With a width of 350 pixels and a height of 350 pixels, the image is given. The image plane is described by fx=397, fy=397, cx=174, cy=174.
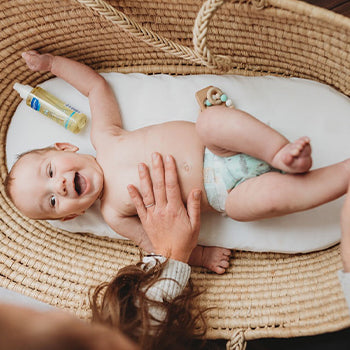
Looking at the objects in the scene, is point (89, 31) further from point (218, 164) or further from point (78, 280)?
point (78, 280)

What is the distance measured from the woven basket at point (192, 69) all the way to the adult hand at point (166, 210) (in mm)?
185

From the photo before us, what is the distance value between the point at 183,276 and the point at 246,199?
0.93 ft

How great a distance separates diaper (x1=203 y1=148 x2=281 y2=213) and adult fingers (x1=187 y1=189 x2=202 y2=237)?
0.15ft

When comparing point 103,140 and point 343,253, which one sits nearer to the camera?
point 343,253

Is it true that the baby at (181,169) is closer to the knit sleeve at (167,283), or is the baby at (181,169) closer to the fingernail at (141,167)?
the fingernail at (141,167)

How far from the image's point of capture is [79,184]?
44.4 inches

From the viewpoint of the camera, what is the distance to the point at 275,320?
1.04m

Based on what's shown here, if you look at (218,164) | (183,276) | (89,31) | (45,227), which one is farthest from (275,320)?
(89,31)

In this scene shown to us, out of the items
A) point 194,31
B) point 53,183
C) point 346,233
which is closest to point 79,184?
point 53,183

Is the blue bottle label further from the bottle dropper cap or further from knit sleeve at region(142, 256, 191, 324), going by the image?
knit sleeve at region(142, 256, 191, 324)

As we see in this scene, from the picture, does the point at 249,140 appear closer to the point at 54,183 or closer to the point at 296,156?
the point at 296,156

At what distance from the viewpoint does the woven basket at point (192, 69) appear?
1.00 meters

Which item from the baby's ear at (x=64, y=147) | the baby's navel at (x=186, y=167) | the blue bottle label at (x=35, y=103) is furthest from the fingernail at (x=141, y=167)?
the blue bottle label at (x=35, y=103)

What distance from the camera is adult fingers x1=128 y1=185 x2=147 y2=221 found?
3.63ft
